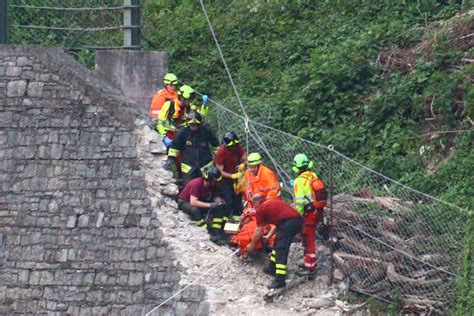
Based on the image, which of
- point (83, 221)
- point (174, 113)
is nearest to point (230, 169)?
point (174, 113)

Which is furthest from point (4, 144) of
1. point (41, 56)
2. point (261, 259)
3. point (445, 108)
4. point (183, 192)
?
point (445, 108)

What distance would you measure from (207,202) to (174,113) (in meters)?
1.75

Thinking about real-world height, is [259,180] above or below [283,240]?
above

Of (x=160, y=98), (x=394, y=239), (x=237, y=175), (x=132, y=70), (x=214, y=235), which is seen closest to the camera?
(x=394, y=239)

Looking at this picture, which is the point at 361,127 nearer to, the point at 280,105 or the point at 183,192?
the point at 280,105

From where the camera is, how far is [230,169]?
20031 millimetres

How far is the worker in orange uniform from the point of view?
61.2 ft

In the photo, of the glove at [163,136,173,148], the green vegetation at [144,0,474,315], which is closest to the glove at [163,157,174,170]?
the glove at [163,136,173,148]

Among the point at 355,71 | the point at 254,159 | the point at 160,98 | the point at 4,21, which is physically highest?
the point at 4,21

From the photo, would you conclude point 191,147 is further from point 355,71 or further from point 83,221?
point 355,71

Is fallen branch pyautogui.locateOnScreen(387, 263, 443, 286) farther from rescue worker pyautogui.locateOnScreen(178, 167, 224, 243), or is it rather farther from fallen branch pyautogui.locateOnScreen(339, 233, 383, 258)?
rescue worker pyautogui.locateOnScreen(178, 167, 224, 243)

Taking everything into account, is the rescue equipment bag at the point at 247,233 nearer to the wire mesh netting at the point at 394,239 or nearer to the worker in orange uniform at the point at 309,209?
the worker in orange uniform at the point at 309,209

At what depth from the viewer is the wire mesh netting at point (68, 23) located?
908 inches

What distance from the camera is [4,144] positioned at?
2088cm
